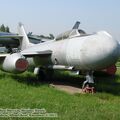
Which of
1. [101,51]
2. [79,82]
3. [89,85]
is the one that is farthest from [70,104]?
[79,82]

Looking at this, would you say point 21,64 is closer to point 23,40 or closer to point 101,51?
point 101,51

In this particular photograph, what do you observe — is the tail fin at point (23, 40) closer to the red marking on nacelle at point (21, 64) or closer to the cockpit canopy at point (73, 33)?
the cockpit canopy at point (73, 33)

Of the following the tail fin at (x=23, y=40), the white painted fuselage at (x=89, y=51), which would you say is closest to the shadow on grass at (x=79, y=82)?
the white painted fuselage at (x=89, y=51)

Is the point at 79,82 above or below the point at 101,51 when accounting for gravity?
below

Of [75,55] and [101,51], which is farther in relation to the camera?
[75,55]

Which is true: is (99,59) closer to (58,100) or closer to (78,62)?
(78,62)

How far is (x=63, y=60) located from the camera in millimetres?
10898

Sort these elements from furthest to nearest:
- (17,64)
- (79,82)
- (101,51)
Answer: (79,82)
(17,64)
(101,51)

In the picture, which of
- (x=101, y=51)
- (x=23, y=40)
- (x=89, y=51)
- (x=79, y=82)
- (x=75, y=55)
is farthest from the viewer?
(x=23, y=40)

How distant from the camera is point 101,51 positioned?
8766 mm

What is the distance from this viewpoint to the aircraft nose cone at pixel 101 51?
8.70 metres

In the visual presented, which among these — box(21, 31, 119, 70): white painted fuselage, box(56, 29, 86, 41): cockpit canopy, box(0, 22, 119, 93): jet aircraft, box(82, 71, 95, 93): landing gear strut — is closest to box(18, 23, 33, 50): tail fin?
box(0, 22, 119, 93): jet aircraft

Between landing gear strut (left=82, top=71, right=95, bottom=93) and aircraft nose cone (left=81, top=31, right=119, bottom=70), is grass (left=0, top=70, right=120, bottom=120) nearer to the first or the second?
landing gear strut (left=82, top=71, right=95, bottom=93)

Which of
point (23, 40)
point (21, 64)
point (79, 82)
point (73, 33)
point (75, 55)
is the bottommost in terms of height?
point (79, 82)
